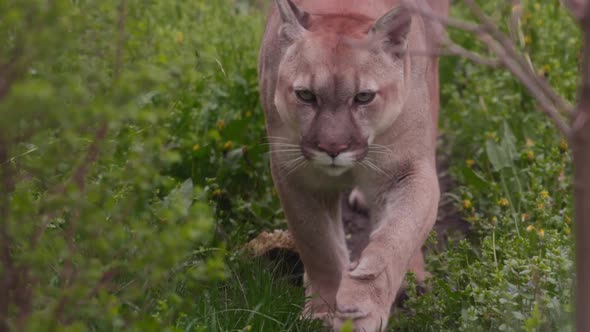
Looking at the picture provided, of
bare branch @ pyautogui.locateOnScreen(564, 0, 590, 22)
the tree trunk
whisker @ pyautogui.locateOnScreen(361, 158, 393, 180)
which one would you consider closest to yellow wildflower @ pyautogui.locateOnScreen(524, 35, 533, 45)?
whisker @ pyautogui.locateOnScreen(361, 158, 393, 180)

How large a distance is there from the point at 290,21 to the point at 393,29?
1.57 feet

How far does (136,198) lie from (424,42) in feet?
7.85

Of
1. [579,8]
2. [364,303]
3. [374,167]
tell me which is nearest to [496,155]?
[374,167]

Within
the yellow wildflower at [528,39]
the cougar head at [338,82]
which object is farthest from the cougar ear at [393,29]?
the yellow wildflower at [528,39]

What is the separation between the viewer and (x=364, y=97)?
4.51 metres

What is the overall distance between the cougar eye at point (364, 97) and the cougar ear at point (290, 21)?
43 cm

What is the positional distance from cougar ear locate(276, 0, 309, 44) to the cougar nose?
2.03ft

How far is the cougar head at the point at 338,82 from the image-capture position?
4.39 metres

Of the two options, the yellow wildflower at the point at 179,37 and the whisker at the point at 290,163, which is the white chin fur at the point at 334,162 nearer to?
the whisker at the point at 290,163

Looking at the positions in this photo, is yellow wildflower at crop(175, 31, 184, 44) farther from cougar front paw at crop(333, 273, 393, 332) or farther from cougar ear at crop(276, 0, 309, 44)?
cougar front paw at crop(333, 273, 393, 332)

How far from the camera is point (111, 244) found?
3.11 metres

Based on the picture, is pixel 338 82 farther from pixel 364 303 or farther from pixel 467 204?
pixel 467 204

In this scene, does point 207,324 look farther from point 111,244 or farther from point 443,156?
point 443,156

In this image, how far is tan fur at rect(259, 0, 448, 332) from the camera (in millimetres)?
4391
